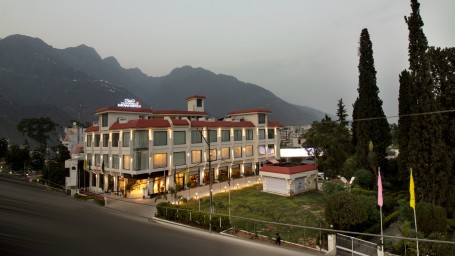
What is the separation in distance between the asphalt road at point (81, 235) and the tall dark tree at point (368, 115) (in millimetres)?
49191

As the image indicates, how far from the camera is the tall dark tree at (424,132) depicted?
3069 cm

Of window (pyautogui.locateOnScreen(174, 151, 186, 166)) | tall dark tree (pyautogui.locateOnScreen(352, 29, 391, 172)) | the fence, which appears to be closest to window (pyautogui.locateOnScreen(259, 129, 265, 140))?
tall dark tree (pyautogui.locateOnScreen(352, 29, 391, 172))

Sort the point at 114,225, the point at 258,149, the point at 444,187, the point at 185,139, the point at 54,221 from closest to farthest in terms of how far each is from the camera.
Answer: the point at 54,221, the point at 114,225, the point at 444,187, the point at 185,139, the point at 258,149

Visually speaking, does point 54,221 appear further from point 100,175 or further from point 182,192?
point 100,175

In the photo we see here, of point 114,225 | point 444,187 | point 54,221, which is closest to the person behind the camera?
point 54,221

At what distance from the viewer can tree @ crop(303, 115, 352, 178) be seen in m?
52.6

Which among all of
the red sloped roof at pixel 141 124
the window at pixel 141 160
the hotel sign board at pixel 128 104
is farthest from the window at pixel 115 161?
the hotel sign board at pixel 128 104

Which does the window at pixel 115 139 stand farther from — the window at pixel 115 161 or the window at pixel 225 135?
the window at pixel 225 135

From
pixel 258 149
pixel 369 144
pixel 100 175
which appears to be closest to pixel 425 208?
pixel 369 144

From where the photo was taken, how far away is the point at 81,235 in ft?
5.75

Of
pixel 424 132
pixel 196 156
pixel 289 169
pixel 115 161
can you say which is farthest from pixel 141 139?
pixel 424 132

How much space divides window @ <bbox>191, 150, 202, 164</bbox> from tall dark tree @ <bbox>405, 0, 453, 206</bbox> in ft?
108

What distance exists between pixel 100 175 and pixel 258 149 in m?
33.8

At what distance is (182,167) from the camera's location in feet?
155
